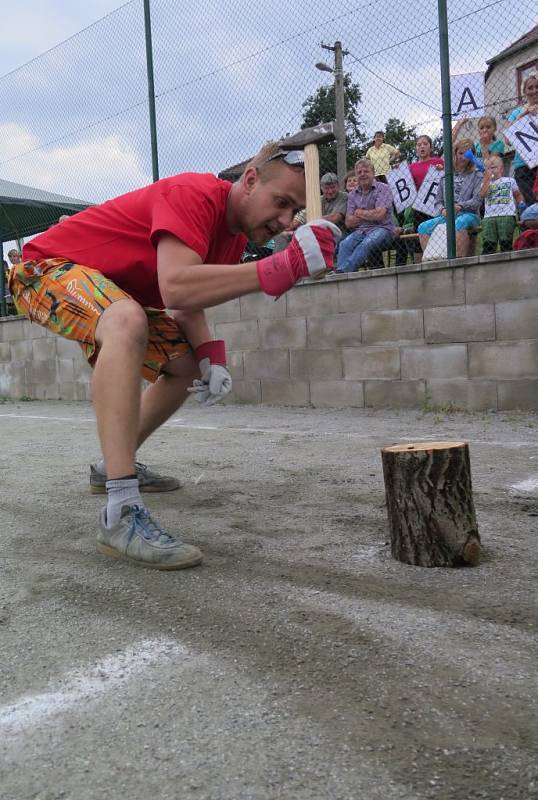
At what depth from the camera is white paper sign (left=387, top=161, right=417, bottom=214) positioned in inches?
241

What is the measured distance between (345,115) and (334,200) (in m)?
0.74

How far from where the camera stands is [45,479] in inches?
132

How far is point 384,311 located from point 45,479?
11.1 feet

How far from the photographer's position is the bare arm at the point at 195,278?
2.12 metres

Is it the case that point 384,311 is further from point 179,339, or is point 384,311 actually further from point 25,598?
point 25,598

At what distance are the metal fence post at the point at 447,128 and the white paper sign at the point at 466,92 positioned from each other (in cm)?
4

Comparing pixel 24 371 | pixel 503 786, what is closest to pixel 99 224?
pixel 503 786

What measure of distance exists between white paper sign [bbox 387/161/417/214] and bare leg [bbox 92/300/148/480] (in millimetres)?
4429

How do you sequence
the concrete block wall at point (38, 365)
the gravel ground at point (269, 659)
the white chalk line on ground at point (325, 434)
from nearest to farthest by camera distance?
the gravel ground at point (269, 659), the white chalk line on ground at point (325, 434), the concrete block wall at point (38, 365)

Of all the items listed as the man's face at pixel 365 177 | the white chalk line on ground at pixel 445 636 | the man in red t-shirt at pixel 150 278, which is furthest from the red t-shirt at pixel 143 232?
the man's face at pixel 365 177

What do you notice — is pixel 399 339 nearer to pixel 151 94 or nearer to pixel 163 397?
pixel 163 397

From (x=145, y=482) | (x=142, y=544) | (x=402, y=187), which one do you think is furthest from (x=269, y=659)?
(x=402, y=187)

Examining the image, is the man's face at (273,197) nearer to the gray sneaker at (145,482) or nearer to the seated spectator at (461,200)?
the gray sneaker at (145,482)

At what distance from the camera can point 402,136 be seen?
612 centimetres
